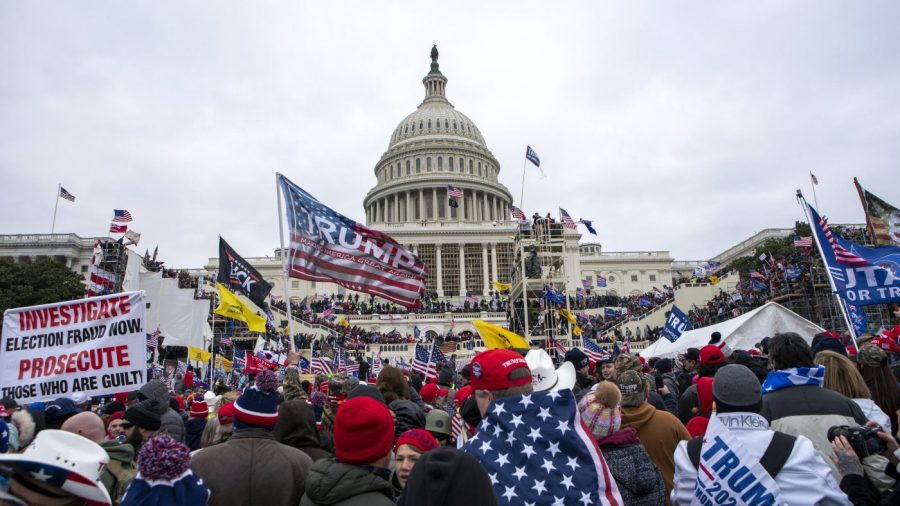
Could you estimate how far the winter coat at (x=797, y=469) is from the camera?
10.4 feet

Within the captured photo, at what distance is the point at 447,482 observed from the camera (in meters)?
2.52

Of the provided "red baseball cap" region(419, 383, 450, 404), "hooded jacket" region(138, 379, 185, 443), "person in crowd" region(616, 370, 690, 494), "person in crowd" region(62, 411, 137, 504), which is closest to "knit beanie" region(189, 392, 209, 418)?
"hooded jacket" region(138, 379, 185, 443)

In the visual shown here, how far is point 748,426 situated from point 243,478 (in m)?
2.98

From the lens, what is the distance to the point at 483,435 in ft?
11.1

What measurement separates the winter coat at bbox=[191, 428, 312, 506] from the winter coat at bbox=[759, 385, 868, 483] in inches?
127

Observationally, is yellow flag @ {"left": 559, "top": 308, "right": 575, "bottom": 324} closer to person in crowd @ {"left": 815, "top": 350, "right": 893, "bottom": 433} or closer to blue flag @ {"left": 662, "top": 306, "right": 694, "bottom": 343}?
blue flag @ {"left": 662, "top": 306, "right": 694, "bottom": 343}

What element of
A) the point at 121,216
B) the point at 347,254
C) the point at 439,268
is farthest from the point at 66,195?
the point at 347,254

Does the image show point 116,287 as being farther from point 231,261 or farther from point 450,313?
point 450,313

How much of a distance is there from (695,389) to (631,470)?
10.6 ft

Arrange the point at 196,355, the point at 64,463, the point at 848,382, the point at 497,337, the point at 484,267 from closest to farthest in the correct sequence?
the point at 64,463, the point at 848,382, the point at 497,337, the point at 196,355, the point at 484,267

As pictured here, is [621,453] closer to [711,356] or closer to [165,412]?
[711,356]

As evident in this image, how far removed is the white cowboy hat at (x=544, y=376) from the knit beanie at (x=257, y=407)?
5.85ft

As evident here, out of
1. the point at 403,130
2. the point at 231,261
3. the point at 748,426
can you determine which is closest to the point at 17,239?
the point at 403,130

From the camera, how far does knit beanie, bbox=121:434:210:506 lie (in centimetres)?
278
